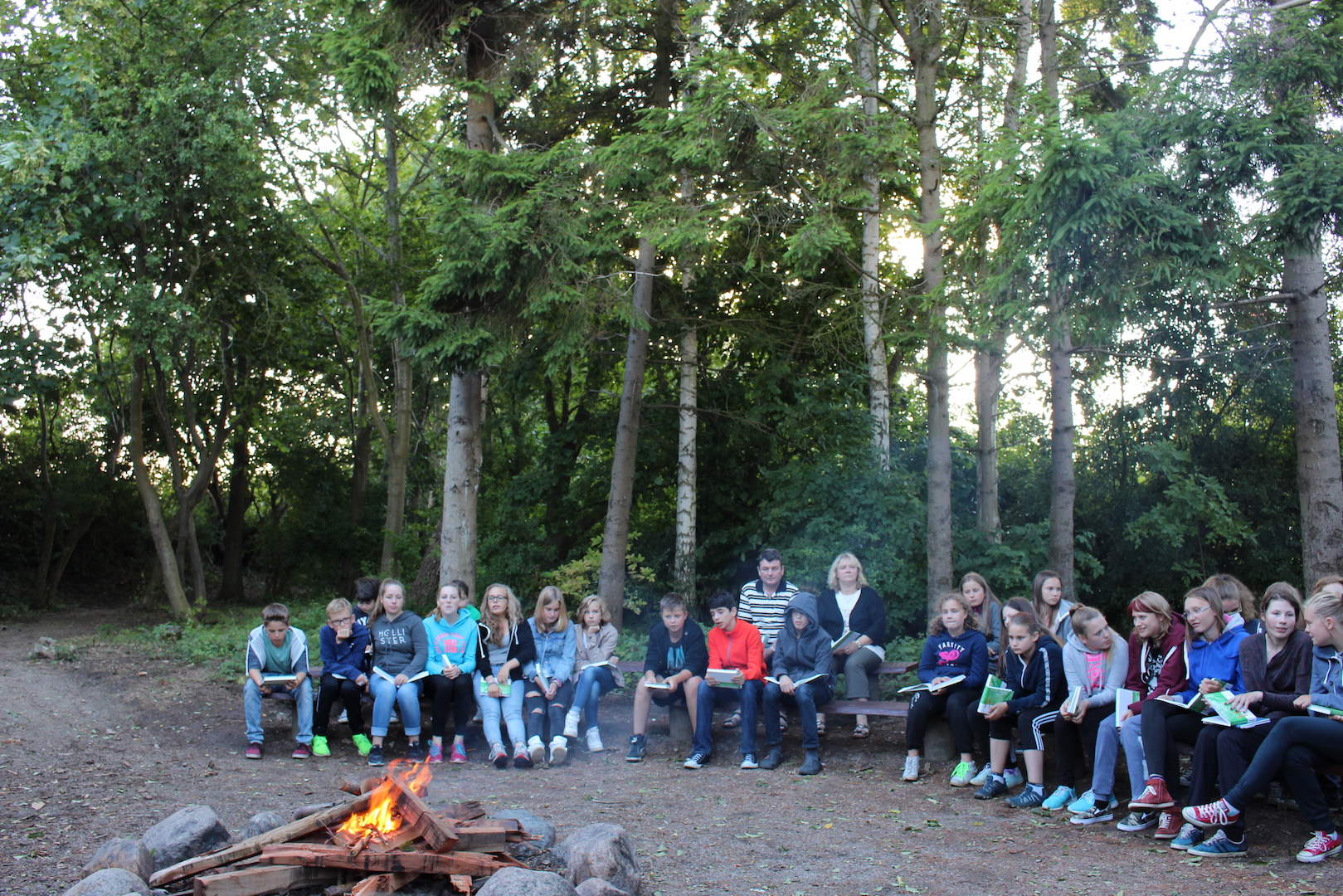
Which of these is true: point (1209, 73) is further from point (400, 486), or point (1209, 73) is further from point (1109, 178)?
point (400, 486)

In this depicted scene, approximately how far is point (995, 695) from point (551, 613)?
3241 millimetres

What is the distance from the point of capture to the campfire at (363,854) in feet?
12.4

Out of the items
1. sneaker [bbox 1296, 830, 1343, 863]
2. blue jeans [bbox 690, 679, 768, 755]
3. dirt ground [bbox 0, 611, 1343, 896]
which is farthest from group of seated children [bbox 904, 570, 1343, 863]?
blue jeans [bbox 690, 679, 768, 755]

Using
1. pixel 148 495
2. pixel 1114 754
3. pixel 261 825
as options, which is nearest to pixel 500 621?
pixel 261 825

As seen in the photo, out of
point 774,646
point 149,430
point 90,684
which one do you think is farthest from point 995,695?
point 149,430

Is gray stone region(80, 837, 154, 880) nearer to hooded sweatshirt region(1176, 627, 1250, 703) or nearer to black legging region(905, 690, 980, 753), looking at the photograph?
black legging region(905, 690, 980, 753)

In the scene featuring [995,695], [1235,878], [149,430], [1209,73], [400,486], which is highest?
[1209,73]

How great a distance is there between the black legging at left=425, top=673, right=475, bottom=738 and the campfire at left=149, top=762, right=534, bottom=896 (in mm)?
2851

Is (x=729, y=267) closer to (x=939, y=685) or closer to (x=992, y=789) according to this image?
(x=939, y=685)

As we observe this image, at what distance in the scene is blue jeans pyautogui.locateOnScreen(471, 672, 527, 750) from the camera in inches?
277

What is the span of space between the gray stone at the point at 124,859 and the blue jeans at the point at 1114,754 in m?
4.61

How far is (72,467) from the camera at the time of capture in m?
19.8

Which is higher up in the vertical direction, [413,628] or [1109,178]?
[1109,178]

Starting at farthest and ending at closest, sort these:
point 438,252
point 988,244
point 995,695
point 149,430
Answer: point 149,430 < point 438,252 < point 988,244 < point 995,695
